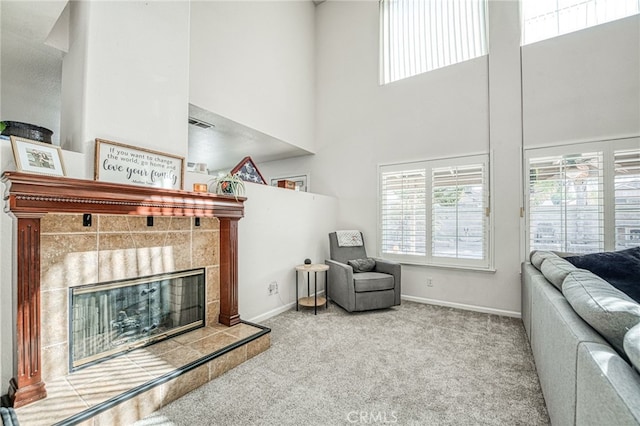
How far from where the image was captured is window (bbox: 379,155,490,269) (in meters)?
3.76

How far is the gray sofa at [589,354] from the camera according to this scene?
877 millimetres

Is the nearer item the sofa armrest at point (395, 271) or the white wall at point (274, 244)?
the white wall at point (274, 244)

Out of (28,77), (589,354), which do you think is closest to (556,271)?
(589,354)

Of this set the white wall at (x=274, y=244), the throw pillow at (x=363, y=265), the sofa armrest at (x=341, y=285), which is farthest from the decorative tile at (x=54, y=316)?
the throw pillow at (x=363, y=265)

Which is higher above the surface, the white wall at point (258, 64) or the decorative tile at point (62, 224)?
the white wall at point (258, 64)

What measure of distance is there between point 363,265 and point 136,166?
2.94m

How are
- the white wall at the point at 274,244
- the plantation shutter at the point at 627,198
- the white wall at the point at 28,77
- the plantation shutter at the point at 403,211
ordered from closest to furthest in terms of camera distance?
the white wall at the point at 28,77
the plantation shutter at the point at 627,198
the white wall at the point at 274,244
the plantation shutter at the point at 403,211

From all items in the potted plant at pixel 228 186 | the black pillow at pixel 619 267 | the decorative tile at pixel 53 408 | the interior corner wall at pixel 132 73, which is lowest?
the decorative tile at pixel 53 408

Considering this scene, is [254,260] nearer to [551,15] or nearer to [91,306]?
[91,306]

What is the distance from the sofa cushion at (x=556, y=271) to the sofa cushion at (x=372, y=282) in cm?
168

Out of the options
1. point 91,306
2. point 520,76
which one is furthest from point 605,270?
point 91,306

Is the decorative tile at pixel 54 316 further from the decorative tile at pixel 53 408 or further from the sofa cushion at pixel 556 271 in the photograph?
the sofa cushion at pixel 556 271

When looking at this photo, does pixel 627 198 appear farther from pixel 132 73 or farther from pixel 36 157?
pixel 36 157

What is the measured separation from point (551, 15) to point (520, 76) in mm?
774
